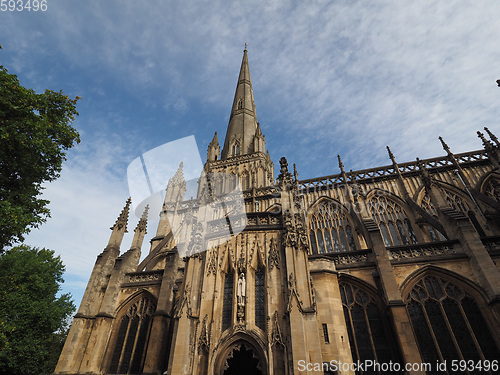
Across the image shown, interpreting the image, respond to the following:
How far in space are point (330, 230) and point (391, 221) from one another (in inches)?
164

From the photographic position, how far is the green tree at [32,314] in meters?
16.5

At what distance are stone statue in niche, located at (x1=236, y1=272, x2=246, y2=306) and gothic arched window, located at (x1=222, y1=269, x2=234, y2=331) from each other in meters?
0.42

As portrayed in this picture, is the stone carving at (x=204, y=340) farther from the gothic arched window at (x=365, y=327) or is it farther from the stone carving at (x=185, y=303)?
the gothic arched window at (x=365, y=327)

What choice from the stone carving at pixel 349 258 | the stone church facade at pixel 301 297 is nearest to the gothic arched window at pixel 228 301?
the stone church facade at pixel 301 297

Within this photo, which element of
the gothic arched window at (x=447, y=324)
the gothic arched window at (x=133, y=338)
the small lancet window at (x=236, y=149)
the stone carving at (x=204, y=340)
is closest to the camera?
the stone carving at (x=204, y=340)

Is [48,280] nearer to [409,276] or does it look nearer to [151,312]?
[151,312]

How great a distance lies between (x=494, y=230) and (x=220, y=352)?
16970 millimetres

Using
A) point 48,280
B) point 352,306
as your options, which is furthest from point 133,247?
point 352,306

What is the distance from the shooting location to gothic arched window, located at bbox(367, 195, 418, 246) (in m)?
17.2

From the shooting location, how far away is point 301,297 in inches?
362

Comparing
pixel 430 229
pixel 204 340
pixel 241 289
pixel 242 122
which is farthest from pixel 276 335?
pixel 242 122

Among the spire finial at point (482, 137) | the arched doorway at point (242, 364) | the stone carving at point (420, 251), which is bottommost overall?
the arched doorway at point (242, 364)

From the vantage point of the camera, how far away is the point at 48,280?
20.3 meters

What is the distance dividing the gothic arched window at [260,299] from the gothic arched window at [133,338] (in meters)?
7.66
